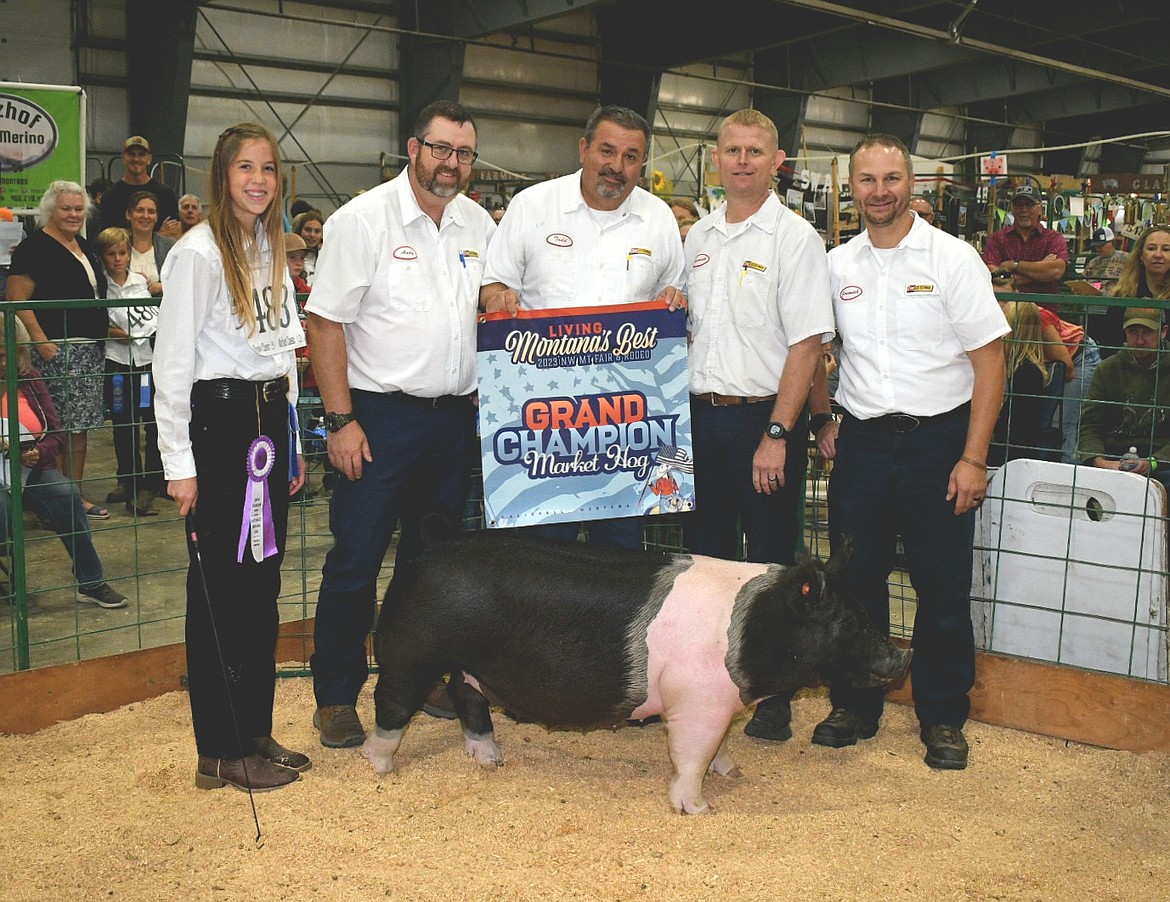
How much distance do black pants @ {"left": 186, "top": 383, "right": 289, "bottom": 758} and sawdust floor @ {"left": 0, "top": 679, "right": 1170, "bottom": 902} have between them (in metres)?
0.25

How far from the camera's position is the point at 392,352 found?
339cm

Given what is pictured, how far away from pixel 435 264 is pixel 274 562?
3.32 feet

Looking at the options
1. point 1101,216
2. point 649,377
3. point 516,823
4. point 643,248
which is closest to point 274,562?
point 516,823

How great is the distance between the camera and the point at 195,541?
303 centimetres

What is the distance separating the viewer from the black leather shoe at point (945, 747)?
356 cm

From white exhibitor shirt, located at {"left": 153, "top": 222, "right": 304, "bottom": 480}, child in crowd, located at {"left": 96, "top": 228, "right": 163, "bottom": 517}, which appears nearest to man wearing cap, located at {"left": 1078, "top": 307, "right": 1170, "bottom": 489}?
white exhibitor shirt, located at {"left": 153, "top": 222, "right": 304, "bottom": 480}

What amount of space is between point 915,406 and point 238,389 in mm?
1937

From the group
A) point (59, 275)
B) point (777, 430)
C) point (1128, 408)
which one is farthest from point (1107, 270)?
point (59, 275)

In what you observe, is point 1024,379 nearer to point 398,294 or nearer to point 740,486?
point 740,486

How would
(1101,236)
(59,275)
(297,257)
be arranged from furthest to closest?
(1101,236)
(297,257)
(59,275)

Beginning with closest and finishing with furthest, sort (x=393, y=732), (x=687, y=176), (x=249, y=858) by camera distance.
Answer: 1. (x=249, y=858)
2. (x=393, y=732)
3. (x=687, y=176)

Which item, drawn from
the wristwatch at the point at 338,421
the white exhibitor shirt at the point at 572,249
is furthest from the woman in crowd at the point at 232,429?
the white exhibitor shirt at the point at 572,249

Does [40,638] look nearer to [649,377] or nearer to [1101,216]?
[649,377]

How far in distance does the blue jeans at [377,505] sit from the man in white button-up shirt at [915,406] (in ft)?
4.04
